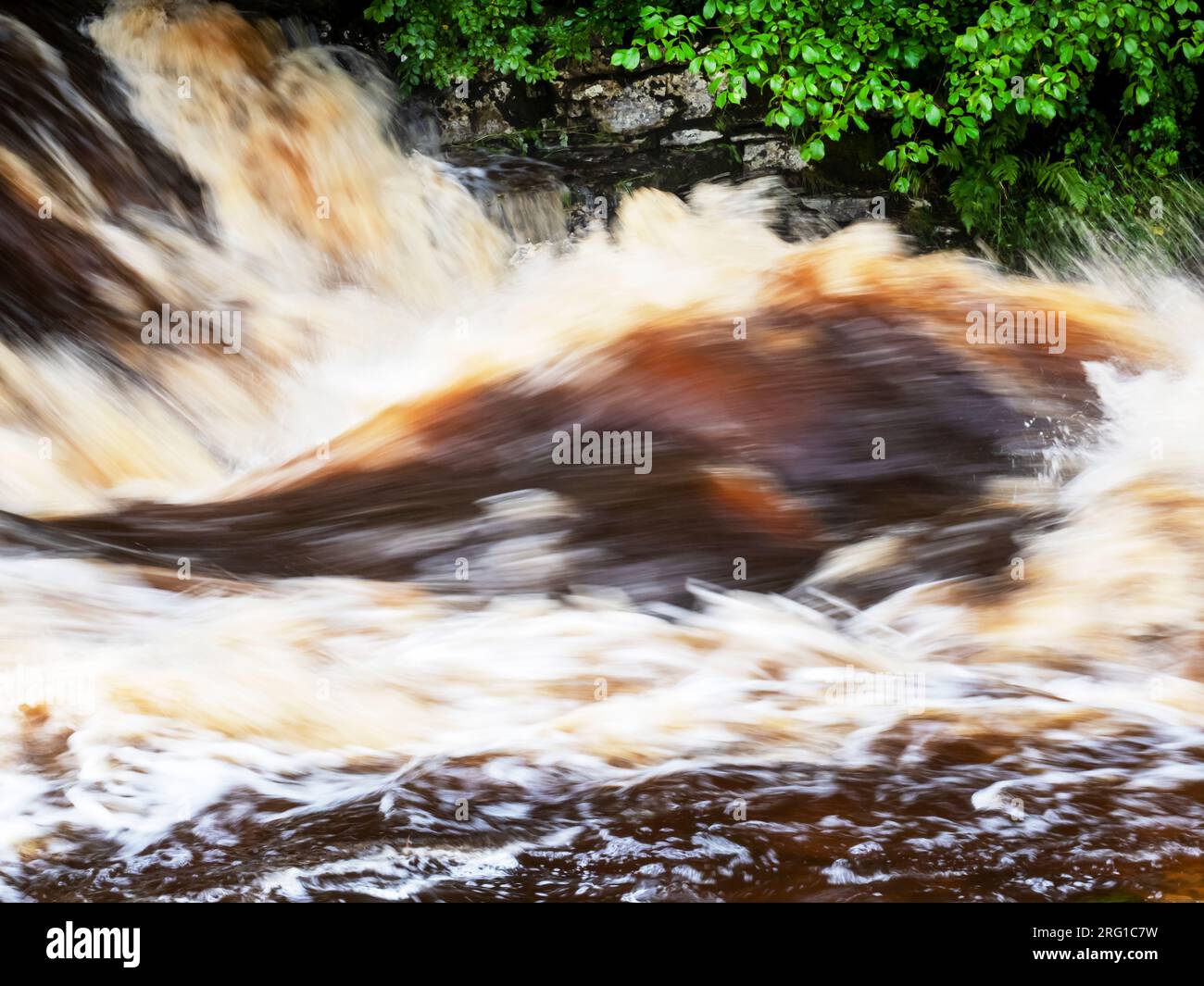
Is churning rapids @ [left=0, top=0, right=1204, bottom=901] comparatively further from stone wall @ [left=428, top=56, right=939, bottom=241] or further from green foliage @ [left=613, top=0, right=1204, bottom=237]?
green foliage @ [left=613, top=0, right=1204, bottom=237]

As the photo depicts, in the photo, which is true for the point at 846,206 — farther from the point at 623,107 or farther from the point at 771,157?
the point at 623,107

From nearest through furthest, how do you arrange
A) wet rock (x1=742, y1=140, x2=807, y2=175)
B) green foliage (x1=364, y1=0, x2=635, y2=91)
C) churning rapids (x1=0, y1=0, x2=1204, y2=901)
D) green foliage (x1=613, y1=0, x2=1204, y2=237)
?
1. churning rapids (x1=0, y1=0, x2=1204, y2=901)
2. green foliage (x1=613, y1=0, x2=1204, y2=237)
3. green foliage (x1=364, y1=0, x2=635, y2=91)
4. wet rock (x1=742, y1=140, x2=807, y2=175)

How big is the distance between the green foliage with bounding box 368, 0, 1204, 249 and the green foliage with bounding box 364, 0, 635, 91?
1 cm

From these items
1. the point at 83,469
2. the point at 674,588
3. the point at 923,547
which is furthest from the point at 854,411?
the point at 83,469

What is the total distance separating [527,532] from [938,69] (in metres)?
4.57

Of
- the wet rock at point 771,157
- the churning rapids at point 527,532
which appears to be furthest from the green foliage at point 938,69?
the churning rapids at point 527,532

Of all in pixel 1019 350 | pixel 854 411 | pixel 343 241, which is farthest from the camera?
pixel 343 241

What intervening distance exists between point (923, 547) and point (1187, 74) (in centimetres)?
462

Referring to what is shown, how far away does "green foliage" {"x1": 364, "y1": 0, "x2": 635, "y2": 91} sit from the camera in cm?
722

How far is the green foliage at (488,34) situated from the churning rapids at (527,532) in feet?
1.38

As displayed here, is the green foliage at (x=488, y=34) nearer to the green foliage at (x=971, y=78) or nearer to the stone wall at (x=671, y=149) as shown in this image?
the stone wall at (x=671, y=149)

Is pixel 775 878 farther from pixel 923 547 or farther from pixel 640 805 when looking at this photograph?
pixel 923 547

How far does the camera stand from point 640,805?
9.64ft

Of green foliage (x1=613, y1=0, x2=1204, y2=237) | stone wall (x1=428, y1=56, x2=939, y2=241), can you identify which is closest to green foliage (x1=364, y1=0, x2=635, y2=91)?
stone wall (x1=428, y1=56, x2=939, y2=241)
